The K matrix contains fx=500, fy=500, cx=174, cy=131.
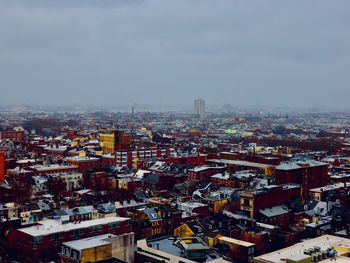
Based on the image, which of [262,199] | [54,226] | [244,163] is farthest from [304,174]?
[54,226]

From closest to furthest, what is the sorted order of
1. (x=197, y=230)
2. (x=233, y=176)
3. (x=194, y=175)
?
1. (x=197, y=230)
2. (x=233, y=176)
3. (x=194, y=175)

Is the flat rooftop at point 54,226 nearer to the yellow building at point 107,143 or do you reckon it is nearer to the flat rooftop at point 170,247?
the flat rooftop at point 170,247

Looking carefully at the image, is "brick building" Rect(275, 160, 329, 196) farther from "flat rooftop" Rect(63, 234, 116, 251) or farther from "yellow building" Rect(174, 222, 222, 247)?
"flat rooftop" Rect(63, 234, 116, 251)

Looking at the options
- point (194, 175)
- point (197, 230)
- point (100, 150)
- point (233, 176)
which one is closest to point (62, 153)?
point (100, 150)

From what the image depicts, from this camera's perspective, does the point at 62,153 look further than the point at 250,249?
Yes

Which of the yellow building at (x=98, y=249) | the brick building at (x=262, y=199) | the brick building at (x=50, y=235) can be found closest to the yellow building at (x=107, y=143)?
the brick building at (x=262, y=199)

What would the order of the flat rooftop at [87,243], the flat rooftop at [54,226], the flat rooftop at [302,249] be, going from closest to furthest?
the flat rooftop at [302,249], the flat rooftop at [87,243], the flat rooftop at [54,226]

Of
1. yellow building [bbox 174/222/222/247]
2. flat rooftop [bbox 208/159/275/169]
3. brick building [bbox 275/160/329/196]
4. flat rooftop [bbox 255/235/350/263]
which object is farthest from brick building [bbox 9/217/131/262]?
flat rooftop [bbox 208/159/275/169]

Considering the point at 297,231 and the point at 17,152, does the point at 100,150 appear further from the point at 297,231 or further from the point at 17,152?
the point at 297,231

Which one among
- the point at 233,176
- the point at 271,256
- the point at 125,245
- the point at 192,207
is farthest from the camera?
the point at 233,176
